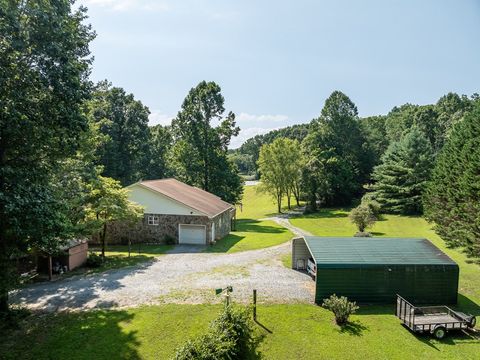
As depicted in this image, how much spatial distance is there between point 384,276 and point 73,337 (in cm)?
1472

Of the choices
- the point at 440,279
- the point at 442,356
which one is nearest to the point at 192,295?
the point at 442,356

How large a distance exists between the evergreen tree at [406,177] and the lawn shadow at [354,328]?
36.3m

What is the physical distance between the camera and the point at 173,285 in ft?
63.4

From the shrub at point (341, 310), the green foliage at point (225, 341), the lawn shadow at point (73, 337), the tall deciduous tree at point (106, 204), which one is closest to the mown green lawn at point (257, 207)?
the tall deciduous tree at point (106, 204)

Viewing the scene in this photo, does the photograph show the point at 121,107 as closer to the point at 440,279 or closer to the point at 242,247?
the point at 242,247

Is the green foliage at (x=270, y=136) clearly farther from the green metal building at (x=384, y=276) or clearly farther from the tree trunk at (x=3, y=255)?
the tree trunk at (x=3, y=255)

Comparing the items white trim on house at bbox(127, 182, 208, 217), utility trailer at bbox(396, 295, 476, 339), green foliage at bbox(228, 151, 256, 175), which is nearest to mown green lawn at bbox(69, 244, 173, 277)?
white trim on house at bbox(127, 182, 208, 217)

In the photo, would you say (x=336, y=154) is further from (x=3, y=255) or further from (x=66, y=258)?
(x=3, y=255)

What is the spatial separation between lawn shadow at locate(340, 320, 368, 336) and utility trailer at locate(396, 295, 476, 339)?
2044mm

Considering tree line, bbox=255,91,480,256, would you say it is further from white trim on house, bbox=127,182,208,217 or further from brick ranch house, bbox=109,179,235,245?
white trim on house, bbox=127,182,208,217

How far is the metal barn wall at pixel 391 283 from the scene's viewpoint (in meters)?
18.0

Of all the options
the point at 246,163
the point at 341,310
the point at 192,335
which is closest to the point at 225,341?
the point at 192,335

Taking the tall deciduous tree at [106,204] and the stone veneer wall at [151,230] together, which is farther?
the stone veneer wall at [151,230]

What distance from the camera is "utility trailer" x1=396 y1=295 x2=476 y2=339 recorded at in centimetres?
1514
